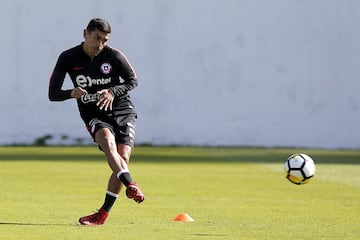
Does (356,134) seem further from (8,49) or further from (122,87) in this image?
(122,87)

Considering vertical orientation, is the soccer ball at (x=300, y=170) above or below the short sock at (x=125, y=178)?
above

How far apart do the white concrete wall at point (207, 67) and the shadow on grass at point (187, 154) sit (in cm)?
74

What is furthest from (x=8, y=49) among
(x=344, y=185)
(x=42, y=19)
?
(x=344, y=185)

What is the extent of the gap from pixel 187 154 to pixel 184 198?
10417mm

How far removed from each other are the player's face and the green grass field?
164cm

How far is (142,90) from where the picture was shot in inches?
1062

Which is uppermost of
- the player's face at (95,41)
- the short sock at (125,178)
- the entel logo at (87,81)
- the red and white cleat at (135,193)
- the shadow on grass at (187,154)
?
the shadow on grass at (187,154)

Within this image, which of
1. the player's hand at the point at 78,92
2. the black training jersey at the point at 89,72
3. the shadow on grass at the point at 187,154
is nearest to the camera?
the player's hand at the point at 78,92

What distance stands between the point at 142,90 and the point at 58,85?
54.4 ft

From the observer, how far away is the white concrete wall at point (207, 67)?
26.8 m

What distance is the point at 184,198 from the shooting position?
13.7 metres

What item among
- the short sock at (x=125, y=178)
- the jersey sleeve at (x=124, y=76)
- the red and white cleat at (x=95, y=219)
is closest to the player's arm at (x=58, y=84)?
the jersey sleeve at (x=124, y=76)

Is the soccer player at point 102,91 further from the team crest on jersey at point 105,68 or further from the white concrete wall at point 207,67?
the white concrete wall at point 207,67

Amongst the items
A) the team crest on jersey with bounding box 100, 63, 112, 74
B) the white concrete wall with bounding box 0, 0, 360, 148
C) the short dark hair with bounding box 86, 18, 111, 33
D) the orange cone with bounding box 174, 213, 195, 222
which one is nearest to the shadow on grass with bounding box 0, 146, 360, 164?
the white concrete wall with bounding box 0, 0, 360, 148
